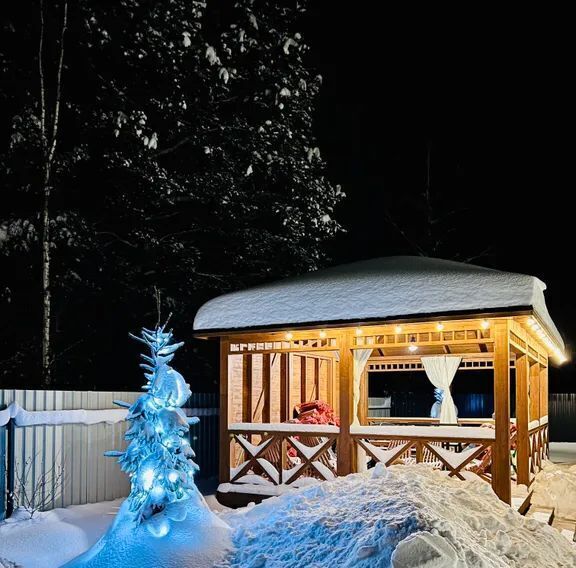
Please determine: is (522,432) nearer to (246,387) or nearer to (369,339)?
(369,339)

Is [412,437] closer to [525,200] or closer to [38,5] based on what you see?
[38,5]

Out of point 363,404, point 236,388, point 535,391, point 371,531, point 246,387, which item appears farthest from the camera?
point 363,404

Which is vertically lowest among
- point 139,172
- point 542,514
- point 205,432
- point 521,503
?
point 542,514

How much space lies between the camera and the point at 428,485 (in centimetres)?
784

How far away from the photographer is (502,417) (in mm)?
9078

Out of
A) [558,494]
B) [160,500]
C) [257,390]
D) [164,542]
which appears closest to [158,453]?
[160,500]

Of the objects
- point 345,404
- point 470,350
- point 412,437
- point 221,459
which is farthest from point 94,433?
point 470,350

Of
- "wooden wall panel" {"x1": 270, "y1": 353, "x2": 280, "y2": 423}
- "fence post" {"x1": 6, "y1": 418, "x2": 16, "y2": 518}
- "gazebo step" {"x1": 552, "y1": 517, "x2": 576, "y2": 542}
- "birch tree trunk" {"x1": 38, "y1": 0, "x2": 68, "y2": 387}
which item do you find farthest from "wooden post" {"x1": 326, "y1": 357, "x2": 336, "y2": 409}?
"fence post" {"x1": 6, "y1": 418, "x2": 16, "y2": 518}

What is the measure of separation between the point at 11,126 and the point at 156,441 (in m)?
9.11

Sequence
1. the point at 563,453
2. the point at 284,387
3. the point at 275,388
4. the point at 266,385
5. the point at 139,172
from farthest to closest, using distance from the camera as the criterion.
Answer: the point at 563,453 < the point at 139,172 < the point at 284,387 < the point at 275,388 < the point at 266,385

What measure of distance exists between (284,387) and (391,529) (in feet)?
28.2

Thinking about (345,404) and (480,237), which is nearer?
(345,404)

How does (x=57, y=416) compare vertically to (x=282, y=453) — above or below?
above

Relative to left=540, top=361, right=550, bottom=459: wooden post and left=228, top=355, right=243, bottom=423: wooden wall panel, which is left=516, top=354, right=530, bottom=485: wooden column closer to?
left=540, top=361, right=550, bottom=459: wooden post
